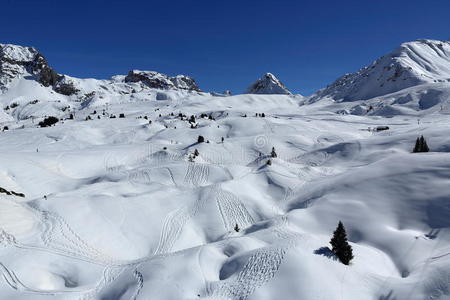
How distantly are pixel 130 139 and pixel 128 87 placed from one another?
429 ft

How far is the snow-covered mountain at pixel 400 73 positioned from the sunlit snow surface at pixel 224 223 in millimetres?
85230

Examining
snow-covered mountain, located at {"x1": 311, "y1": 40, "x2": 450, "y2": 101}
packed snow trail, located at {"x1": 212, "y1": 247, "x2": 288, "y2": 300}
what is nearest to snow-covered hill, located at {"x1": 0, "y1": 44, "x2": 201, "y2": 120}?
snow-covered mountain, located at {"x1": 311, "y1": 40, "x2": 450, "y2": 101}

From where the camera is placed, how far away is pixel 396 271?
15.3 meters

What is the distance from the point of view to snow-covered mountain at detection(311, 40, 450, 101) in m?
114

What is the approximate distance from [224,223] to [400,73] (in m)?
120

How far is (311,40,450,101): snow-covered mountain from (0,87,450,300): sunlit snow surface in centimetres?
8523

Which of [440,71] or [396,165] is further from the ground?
[440,71]

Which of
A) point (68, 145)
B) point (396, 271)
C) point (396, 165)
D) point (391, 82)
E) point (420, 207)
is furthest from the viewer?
point (391, 82)

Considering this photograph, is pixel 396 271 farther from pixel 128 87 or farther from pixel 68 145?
pixel 128 87

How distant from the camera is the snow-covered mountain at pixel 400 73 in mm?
113688

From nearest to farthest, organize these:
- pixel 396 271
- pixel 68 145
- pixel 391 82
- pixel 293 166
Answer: pixel 396 271, pixel 293 166, pixel 68 145, pixel 391 82

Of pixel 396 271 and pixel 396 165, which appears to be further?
pixel 396 165

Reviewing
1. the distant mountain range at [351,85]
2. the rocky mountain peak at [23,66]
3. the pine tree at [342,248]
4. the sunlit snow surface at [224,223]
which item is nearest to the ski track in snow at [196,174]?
the sunlit snow surface at [224,223]

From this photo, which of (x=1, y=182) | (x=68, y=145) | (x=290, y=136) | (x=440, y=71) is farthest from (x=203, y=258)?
(x=440, y=71)
